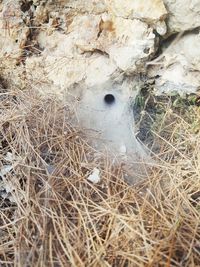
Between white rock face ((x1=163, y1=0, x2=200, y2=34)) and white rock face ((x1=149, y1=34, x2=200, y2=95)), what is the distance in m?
0.06

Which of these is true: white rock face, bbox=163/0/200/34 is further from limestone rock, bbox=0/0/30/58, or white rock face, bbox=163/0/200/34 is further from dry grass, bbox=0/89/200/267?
limestone rock, bbox=0/0/30/58

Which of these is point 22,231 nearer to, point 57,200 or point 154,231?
point 57,200

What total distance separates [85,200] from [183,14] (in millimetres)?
954

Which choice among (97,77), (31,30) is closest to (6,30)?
(31,30)

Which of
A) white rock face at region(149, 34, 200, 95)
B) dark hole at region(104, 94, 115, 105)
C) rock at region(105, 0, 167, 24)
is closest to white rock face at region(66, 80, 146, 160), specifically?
dark hole at region(104, 94, 115, 105)

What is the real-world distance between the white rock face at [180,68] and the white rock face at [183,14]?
2.5 inches

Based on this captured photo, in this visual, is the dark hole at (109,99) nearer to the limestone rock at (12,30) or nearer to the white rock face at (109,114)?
the white rock face at (109,114)

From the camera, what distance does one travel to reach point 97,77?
1859 mm

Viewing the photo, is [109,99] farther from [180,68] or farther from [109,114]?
[180,68]

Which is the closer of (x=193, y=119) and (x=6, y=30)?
(x=193, y=119)

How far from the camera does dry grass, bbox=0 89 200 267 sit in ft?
4.20

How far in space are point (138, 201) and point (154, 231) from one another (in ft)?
0.52

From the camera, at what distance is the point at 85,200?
1461 millimetres

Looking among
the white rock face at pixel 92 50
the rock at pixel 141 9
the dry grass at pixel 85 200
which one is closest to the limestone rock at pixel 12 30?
the white rock face at pixel 92 50
